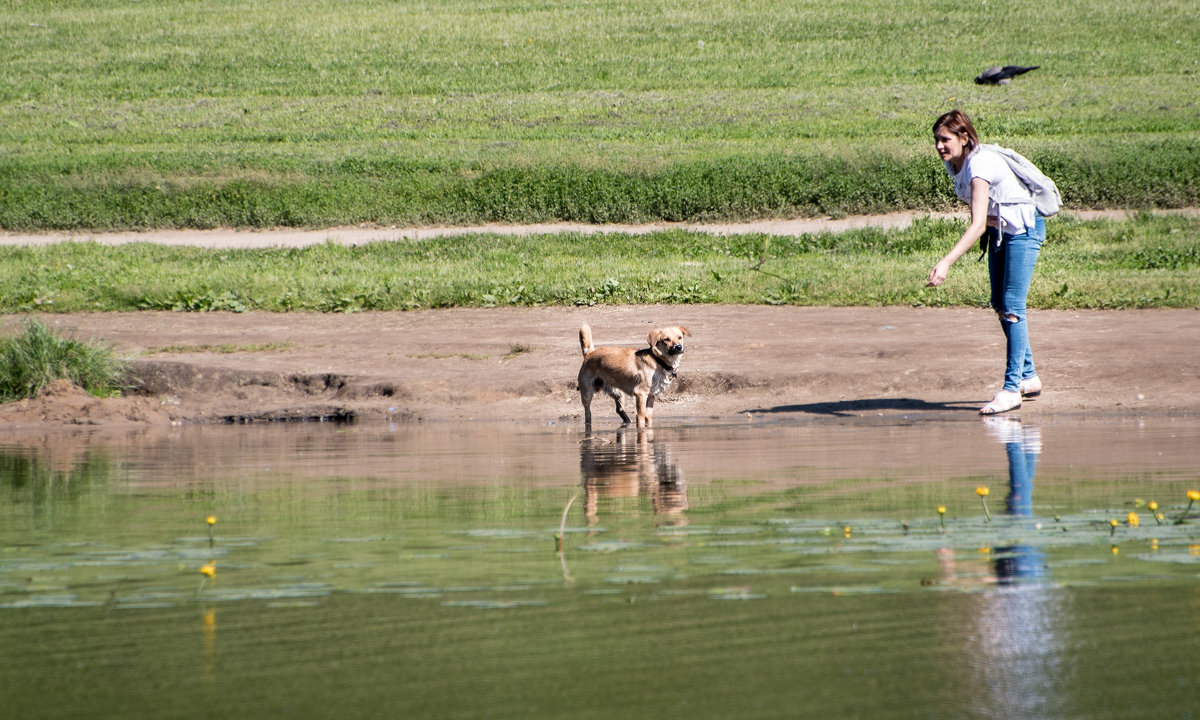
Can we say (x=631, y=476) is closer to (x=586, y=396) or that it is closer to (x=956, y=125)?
(x=586, y=396)

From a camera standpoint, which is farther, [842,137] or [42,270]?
[842,137]

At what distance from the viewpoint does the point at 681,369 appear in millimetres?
12570

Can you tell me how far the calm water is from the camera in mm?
3668

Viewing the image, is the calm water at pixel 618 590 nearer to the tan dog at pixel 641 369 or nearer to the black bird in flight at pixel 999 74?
the tan dog at pixel 641 369

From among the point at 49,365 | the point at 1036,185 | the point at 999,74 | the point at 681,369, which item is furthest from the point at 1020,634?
the point at 999,74

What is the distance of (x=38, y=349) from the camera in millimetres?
12461

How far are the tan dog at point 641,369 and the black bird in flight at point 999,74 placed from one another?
28.1 m

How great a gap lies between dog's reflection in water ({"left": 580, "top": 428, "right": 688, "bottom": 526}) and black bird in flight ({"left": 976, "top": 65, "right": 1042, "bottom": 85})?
29363 mm

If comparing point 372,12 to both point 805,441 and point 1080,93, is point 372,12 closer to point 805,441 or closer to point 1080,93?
point 1080,93

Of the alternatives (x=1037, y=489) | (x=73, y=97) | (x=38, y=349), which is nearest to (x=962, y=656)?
(x=1037, y=489)

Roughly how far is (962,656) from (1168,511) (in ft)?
8.10

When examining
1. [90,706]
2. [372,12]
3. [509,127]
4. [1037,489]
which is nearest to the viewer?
[90,706]

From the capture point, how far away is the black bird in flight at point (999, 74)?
37094 millimetres

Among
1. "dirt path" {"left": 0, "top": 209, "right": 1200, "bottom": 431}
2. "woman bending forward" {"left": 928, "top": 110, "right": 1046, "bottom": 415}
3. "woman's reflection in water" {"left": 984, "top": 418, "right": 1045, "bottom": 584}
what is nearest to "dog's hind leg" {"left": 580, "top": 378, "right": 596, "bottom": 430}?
"dirt path" {"left": 0, "top": 209, "right": 1200, "bottom": 431}
